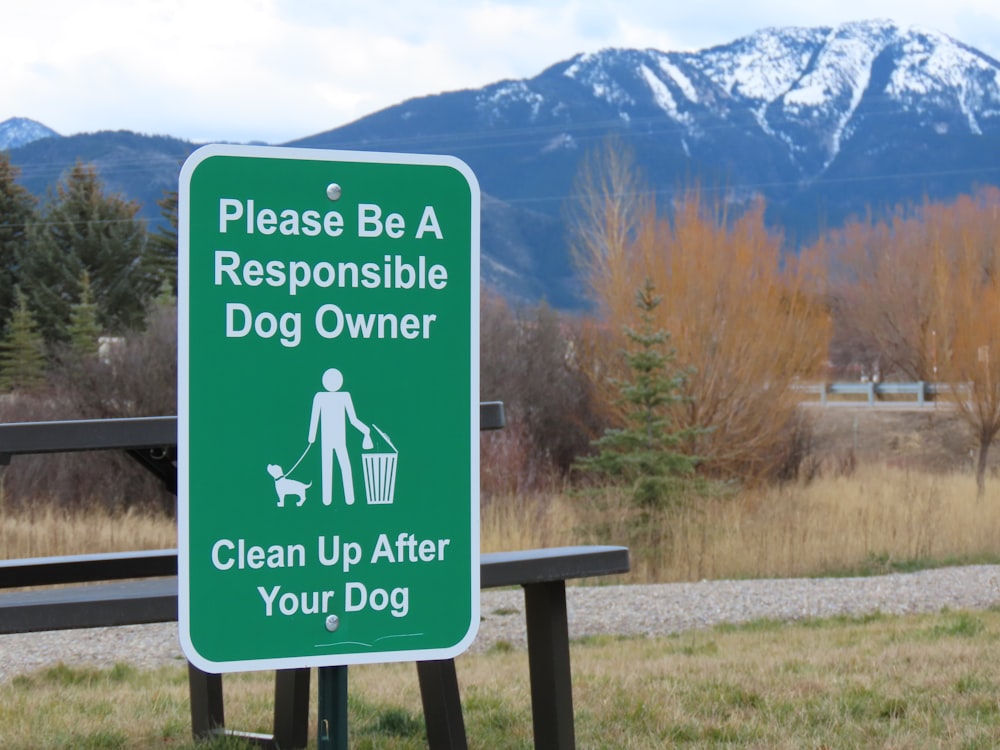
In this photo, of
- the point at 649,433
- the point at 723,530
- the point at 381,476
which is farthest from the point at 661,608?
→ the point at 649,433

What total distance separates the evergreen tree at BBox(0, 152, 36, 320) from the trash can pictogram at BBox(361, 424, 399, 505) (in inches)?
1575

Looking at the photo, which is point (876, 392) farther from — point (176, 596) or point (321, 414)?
point (321, 414)

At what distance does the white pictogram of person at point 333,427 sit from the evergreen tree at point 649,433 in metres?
13.3

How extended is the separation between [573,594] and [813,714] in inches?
244

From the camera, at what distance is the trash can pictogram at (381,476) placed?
2211 millimetres

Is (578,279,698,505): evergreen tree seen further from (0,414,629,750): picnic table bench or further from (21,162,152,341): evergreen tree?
(21,162,152,341): evergreen tree

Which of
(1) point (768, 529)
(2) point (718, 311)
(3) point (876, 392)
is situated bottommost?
(1) point (768, 529)

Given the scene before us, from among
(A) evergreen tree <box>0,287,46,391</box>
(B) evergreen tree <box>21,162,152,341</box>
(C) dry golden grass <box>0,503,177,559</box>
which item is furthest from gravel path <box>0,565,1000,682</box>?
(B) evergreen tree <box>21,162,152,341</box>

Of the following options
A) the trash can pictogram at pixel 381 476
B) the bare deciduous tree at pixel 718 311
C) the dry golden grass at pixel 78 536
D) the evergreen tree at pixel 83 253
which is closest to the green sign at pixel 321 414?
the trash can pictogram at pixel 381 476

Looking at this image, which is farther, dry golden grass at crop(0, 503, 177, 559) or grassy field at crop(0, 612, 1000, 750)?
dry golden grass at crop(0, 503, 177, 559)

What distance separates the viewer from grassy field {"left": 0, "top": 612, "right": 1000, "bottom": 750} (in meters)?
3.82

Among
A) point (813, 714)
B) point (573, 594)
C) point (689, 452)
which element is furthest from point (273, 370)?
point (689, 452)

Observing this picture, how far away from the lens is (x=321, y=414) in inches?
85.5

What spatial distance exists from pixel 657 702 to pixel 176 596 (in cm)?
206
